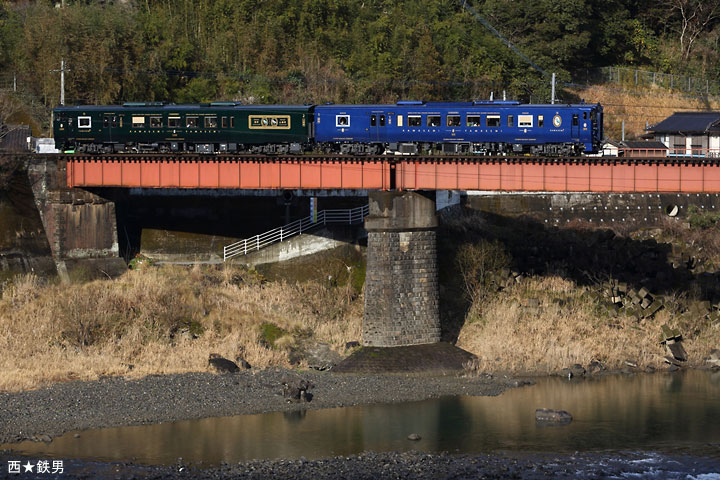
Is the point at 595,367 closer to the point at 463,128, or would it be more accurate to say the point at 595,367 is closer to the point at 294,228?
the point at 463,128

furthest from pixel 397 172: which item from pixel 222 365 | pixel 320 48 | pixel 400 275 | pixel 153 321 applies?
pixel 320 48

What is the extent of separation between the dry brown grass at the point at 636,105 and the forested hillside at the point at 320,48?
362 centimetres

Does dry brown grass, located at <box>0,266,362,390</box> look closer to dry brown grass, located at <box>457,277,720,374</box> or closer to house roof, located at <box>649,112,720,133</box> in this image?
dry brown grass, located at <box>457,277,720,374</box>

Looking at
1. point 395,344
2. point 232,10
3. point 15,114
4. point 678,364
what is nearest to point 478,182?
point 395,344

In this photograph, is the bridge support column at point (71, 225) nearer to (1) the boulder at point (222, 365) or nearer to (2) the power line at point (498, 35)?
(1) the boulder at point (222, 365)

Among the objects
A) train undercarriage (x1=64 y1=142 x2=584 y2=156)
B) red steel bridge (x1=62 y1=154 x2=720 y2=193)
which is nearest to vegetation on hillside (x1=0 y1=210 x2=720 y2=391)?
train undercarriage (x1=64 y1=142 x2=584 y2=156)

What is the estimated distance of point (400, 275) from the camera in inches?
2026

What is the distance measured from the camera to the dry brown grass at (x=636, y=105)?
88.6 m

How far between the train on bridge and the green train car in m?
0.06

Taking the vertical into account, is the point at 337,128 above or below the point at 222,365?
above

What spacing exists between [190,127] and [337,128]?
27.9 feet

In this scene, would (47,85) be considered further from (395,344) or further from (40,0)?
(395,344)

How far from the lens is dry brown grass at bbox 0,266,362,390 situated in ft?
160

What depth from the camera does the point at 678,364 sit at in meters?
52.2
